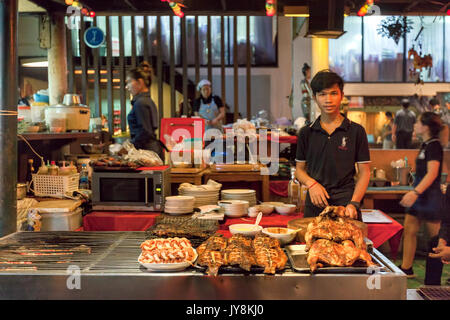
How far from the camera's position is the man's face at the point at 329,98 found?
9.75 ft

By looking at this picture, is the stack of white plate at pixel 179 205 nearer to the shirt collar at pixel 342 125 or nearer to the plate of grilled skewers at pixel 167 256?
the shirt collar at pixel 342 125

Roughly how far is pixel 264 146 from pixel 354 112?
11.4 metres

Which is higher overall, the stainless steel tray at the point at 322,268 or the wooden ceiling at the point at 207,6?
the wooden ceiling at the point at 207,6

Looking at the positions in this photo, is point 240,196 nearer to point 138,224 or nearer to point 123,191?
point 138,224

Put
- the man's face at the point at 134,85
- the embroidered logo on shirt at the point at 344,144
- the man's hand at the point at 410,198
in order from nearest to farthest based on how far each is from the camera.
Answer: the embroidered logo on shirt at the point at 344,144 → the man's hand at the point at 410,198 → the man's face at the point at 134,85

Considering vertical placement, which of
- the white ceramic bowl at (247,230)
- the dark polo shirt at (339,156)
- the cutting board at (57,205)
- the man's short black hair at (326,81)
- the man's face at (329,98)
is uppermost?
the man's short black hair at (326,81)

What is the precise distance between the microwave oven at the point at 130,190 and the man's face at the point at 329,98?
4.64 feet

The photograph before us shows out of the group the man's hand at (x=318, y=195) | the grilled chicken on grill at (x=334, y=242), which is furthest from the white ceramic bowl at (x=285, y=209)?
the grilled chicken on grill at (x=334, y=242)

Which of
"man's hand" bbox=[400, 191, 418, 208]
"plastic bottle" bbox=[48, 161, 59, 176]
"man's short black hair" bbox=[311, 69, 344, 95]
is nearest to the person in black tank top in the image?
"man's hand" bbox=[400, 191, 418, 208]

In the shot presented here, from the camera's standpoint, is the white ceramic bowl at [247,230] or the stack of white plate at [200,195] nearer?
the white ceramic bowl at [247,230]

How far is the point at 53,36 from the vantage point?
23.2 ft

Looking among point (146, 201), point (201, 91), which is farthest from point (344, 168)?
point (201, 91)

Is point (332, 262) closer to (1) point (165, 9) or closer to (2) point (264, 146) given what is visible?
(2) point (264, 146)
